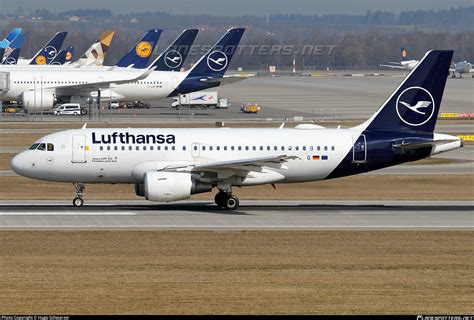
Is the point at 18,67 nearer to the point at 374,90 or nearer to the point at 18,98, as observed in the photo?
the point at 18,98

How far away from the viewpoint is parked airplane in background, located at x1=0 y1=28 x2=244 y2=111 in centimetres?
11894

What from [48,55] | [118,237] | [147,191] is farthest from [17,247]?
[48,55]

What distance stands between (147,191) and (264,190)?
36.4 feet

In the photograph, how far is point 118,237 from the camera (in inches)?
1604

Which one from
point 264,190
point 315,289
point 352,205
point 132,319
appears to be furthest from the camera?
point 264,190

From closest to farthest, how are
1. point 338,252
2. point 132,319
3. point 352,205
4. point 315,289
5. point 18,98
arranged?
point 132,319
point 315,289
point 338,252
point 352,205
point 18,98

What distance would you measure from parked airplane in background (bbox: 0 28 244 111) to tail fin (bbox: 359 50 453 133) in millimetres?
68046

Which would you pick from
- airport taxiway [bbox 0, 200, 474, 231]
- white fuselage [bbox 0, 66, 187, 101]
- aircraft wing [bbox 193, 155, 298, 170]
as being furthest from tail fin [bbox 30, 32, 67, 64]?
aircraft wing [bbox 193, 155, 298, 170]

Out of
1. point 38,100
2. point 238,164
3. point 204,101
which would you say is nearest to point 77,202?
point 238,164

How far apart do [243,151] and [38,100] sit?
2754 inches

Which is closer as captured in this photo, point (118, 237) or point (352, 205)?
point (118, 237)

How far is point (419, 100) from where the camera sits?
51.2 m

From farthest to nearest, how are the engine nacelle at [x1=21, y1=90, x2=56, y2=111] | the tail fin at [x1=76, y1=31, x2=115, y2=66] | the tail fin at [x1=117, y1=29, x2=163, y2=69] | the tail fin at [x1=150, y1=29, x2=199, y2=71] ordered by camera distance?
the tail fin at [x1=76, y1=31, x2=115, y2=66] < the tail fin at [x1=117, y1=29, x2=163, y2=69] < the tail fin at [x1=150, y1=29, x2=199, y2=71] < the engine nacelle at [x1=21, y1=90, x2=56, y2=111]

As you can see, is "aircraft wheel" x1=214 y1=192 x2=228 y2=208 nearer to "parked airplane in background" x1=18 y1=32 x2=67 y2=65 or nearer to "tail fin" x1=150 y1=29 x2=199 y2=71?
"tail fin" x1=150 y1=29 x2=199 y2=71
